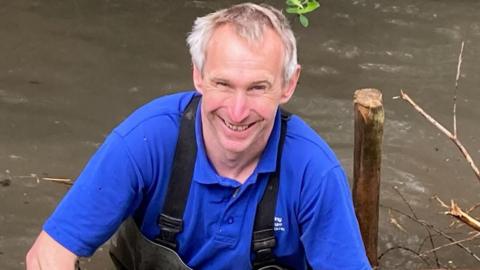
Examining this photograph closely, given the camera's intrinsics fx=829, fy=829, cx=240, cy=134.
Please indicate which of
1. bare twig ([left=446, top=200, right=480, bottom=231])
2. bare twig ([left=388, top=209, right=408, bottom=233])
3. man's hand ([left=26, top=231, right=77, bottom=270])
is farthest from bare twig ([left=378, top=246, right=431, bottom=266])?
man's hand ([left=26, top=231, right=77, bottom=270])

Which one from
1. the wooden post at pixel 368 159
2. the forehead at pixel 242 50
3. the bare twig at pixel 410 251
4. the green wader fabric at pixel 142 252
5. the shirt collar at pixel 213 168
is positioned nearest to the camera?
the forehead at pixel 242 50

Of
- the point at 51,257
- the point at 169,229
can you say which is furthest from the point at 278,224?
the point at 51,257

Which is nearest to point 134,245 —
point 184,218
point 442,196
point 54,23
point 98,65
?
point 184,218

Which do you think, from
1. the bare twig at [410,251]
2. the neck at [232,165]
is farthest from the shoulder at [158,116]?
the bare twig at [410,251]

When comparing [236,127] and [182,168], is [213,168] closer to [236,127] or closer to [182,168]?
[182,168]

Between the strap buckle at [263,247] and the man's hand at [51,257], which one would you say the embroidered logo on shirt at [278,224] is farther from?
the man's hand at [51,257]

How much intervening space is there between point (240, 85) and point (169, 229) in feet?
2.00

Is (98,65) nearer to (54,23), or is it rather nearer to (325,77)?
(54,23)

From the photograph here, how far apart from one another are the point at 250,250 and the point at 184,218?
249mm

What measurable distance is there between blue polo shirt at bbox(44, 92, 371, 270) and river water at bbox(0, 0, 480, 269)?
4.35 feet

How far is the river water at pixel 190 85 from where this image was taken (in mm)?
4422

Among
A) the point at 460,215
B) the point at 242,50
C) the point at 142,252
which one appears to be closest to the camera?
the point at 242,50

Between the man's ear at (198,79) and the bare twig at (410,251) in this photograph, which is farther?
the bare twig at (410,251)

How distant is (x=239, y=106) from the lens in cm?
249
